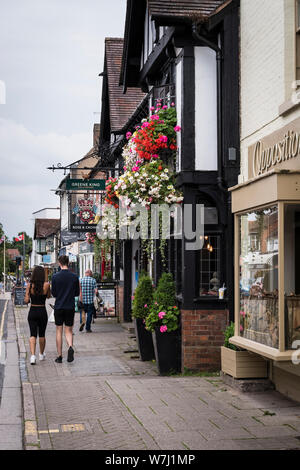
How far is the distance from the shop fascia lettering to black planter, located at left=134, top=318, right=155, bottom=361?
470 cm

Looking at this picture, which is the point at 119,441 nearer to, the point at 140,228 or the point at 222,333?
the point at 222,333

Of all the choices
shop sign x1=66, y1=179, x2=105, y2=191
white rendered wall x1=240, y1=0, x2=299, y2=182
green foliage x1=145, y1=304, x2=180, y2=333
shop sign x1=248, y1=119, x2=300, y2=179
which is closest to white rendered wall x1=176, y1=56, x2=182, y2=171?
white rendered wall x1=240, y1=0, x2=299, y2=182

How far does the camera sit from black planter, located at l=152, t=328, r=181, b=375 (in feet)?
38.0

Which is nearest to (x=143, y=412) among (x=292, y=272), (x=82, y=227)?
(x=292, y=272)

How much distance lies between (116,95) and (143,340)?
1156 centimetres

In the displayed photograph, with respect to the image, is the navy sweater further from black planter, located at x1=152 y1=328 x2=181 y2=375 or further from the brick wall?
the brick wall

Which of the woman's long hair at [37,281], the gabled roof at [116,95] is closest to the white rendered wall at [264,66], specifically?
the woman's long hair at [37,281]

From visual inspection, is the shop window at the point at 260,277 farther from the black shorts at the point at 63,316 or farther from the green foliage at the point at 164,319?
the black shorts at the point at 63,316

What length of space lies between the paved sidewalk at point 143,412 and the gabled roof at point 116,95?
11356 millimetres

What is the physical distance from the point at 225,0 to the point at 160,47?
2273mm

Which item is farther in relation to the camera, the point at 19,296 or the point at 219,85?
the point at 19,296

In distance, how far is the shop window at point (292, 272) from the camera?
7.95m

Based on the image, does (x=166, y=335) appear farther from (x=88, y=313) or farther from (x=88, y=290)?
(x=88, y=313)

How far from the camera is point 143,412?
8.12 meters
